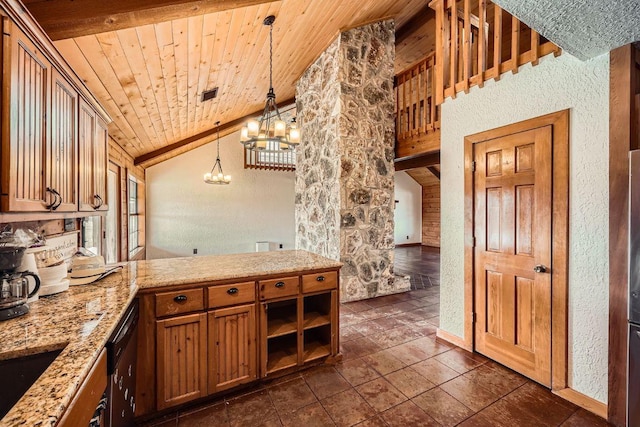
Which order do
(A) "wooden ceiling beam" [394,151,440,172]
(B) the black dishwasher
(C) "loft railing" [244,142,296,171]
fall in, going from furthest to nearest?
(C) "loft railing" [244,142,296,171] < (A) "wooden ceiling beam" [394,151,440,172] < (B) the black dishwasher

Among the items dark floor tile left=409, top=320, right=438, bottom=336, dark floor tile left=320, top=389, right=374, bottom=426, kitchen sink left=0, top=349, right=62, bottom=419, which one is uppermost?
kitchen sink left=0, top=349, right=62, bottom=419

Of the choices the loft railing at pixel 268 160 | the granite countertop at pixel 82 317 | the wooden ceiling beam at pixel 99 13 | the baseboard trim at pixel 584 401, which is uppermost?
the loft railing at pixel 268 160

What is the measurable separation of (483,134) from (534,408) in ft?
7.06

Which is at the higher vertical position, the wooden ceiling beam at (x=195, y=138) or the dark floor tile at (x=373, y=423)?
the wooden ceiling beam at (x=195, y=138)

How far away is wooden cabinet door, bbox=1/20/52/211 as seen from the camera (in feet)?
3.75

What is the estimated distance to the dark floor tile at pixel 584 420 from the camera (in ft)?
6.01

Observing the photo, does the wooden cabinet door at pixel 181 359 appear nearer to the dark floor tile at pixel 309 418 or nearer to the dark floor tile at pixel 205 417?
the dark floor tile at pixel 205 417

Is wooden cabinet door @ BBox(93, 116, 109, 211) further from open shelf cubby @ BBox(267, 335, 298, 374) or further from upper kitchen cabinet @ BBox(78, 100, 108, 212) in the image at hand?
open shelf cubby @ BBox(267, 335, 298, 374)

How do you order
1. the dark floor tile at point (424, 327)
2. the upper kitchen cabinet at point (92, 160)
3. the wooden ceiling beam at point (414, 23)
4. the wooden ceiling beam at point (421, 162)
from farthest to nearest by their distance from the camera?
the wooden ceiling beam at point (421, 162)
the wooden ceiling beam at point (414, 23)
the dark floor tile at point (424, 327)
the upper kitchen cabinet at point (92, 160)

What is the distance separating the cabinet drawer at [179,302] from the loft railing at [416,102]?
3627 mm

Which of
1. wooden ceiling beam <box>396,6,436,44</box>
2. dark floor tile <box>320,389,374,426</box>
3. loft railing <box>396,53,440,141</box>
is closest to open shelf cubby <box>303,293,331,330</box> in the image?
dark floor tile <box>320,389,374,426</box>

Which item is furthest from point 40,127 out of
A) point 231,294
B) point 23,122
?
point 231,294

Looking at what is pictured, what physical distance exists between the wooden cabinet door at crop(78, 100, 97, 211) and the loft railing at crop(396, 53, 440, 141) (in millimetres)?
3807

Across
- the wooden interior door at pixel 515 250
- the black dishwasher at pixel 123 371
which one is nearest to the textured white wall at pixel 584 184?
the wooden interior door at pixel 515 250
